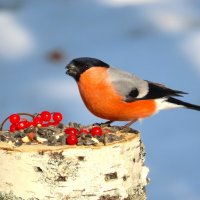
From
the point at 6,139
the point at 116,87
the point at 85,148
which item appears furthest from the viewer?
the point at 116,87

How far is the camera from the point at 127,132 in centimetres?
780

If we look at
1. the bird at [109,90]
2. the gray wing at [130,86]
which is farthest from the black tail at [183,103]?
the bird at [109,90]

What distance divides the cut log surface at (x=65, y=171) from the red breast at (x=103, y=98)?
3.01 feet

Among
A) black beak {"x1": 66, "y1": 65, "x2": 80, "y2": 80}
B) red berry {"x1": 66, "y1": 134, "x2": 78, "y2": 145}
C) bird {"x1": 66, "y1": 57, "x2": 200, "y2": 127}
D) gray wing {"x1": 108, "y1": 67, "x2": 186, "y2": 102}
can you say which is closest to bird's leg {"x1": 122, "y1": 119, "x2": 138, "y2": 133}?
bird {"x1": 66, "y1": 57, "x2": 200, "y2": 127}

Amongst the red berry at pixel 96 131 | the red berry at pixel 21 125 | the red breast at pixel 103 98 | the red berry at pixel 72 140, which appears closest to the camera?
the red berry at pixel 72 140

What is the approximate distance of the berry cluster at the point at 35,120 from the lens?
777 cm

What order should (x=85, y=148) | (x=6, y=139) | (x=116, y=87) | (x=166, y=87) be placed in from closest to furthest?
(x=85, y=148)
(x=6, y=139)
(x=116, y=87)
(x=166, y=87)

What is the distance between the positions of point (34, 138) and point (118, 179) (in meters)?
1.07

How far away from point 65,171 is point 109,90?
1523 mm

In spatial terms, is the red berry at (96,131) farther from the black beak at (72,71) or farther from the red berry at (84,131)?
the black beak at (72,71)

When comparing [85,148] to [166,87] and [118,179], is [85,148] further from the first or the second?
[166,87]

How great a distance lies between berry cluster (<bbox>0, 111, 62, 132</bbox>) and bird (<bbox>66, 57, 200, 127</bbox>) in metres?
0.53

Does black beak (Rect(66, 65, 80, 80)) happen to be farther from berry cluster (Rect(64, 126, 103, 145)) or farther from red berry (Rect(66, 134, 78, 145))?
red berry (Rect(66, 134, 78, 145))

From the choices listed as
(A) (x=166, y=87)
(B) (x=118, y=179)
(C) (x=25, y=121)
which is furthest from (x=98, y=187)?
(A) (x=166, y=87)
